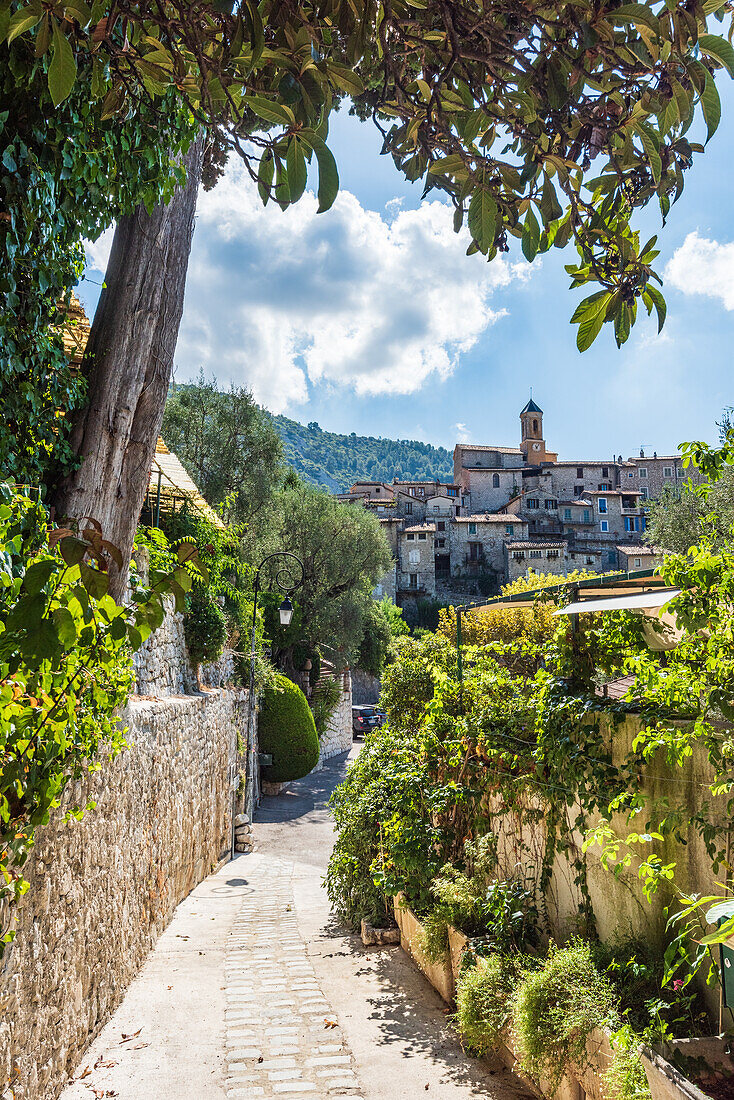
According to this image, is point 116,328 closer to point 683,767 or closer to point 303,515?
point 683,767

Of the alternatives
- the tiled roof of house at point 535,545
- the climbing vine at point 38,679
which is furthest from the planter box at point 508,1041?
the tiled roof of house at point 535,545

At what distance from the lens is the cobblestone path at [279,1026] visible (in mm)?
3787

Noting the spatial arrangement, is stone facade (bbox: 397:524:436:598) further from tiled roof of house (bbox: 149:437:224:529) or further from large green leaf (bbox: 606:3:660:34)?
large green leaf (bbox: 606:3:660:34)

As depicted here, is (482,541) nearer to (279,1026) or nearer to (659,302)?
(279,1026)

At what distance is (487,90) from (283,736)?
57.9ft

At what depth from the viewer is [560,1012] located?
3.15 meters

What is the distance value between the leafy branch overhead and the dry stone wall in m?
3.12

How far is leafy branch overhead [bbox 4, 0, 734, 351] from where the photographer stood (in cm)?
149

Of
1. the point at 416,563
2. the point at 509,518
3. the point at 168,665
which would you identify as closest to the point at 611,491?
the point at 509,518

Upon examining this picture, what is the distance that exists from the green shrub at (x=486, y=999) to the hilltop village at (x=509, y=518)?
144 feet

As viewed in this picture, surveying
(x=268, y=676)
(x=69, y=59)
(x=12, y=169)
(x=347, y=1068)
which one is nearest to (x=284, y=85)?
(x=69, y=59)

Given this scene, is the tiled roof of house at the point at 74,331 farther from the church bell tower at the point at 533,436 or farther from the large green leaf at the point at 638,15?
the church bell tower at the point at 533,436

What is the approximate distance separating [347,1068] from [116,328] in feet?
15.2

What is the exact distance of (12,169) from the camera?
128 inches
